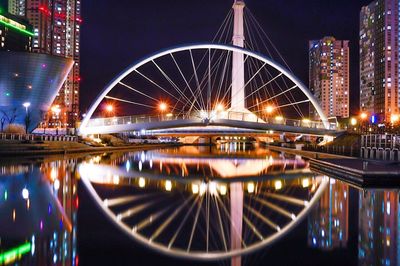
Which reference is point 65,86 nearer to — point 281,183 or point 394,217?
point 281,183

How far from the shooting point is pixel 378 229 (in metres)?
10.9

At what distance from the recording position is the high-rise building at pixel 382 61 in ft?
436

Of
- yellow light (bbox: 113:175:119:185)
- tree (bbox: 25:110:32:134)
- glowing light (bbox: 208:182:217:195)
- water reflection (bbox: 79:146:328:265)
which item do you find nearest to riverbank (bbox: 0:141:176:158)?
tree (bbox: 25:110:32:134)

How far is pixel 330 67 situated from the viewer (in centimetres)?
18475

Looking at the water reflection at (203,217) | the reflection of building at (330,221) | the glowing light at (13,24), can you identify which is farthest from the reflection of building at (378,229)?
the glowing light at (13,24)

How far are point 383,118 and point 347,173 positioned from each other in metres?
116

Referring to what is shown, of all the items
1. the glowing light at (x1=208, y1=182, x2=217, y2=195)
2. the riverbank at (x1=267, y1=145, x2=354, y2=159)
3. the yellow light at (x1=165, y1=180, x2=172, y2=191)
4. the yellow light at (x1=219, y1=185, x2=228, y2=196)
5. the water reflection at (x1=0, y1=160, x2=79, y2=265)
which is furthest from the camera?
the riverbank at (x1=267, y1=145, x2=354, y2=159)

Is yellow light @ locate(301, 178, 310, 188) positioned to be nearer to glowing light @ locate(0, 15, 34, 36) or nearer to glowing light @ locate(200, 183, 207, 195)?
glowing light @ locate(200, 183, 207, 195)

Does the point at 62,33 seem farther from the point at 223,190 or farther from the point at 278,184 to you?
the point at 223,190

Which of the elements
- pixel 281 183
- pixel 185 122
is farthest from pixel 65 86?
pixel 281 183

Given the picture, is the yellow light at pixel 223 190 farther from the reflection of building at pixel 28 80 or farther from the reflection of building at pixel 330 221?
the reflection of building at pixel 28 80

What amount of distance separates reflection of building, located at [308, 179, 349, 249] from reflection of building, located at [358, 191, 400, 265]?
0.39 metres

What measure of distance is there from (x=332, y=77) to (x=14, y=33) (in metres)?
113

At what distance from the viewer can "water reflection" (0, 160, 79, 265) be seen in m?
8.39
